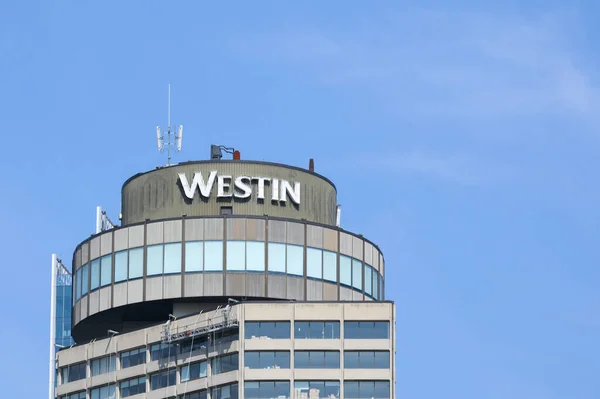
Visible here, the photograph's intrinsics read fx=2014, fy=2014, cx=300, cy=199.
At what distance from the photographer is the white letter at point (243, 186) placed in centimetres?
18738

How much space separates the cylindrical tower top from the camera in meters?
187

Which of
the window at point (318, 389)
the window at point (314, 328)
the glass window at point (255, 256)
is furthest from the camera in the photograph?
the glass window at point (255, 256)

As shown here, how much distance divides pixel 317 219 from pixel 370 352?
1708 cm

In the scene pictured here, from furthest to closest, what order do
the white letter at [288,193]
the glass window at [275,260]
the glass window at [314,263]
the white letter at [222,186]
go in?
1. the white letter at [288,193]
2. the white letter at [222,186]
3. the glass window at [314,263]
4. the glass window at [275,260]

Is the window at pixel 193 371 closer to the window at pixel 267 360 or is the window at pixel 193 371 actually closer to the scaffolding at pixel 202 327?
the scaffolding at pixel 202 327

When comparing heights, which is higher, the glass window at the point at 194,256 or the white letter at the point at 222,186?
the white letter at the point at 222,186

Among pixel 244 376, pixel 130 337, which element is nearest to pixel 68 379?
pixel 130 337

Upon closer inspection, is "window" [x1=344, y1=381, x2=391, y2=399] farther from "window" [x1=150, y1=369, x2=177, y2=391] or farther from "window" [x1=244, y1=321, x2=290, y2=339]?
"window" [x1=150, y1=369, x2=177, y2=391]

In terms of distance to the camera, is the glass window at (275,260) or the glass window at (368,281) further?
the glass window at (368,281)

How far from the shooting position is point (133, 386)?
186m

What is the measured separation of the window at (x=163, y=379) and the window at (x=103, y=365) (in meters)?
4.71

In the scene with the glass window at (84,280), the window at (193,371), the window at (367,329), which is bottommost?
the window at (193,371)

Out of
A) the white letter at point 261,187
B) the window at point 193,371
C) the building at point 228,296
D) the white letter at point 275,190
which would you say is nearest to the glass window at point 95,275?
the building at point 228,296

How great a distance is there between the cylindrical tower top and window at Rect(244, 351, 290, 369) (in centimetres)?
1492
